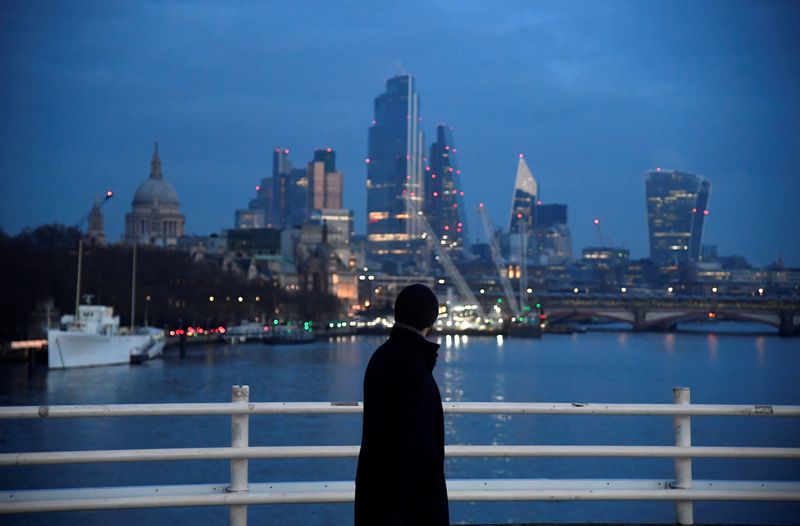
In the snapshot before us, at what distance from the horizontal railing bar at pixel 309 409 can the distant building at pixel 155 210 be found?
572 feet

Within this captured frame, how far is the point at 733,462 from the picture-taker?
98.3ft

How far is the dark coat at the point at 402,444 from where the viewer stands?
5.30m

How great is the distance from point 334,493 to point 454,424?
31927 millimetres

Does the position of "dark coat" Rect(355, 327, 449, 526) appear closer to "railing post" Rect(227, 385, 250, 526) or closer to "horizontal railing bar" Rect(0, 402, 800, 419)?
"horizontal railing bar" Rect(0, 402, 800, 419)

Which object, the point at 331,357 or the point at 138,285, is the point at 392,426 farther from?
the point at 138,285

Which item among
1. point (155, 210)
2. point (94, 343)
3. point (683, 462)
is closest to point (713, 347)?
point (94, 343)

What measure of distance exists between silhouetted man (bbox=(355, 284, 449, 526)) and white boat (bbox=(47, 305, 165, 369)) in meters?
64.7

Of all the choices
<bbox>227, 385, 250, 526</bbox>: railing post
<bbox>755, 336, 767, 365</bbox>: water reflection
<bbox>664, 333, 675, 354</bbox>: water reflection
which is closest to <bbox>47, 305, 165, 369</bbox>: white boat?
<bbox>664, 333, 675, 354</bbox>: water reflection

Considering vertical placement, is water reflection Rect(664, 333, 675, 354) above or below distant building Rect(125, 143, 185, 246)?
below

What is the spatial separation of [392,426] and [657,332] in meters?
138

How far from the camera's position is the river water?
23.8m

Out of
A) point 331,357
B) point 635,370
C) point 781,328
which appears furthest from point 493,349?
point 781,328

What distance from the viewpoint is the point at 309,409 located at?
7414mm

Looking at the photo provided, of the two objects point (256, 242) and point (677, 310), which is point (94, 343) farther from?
point (256, 242)
